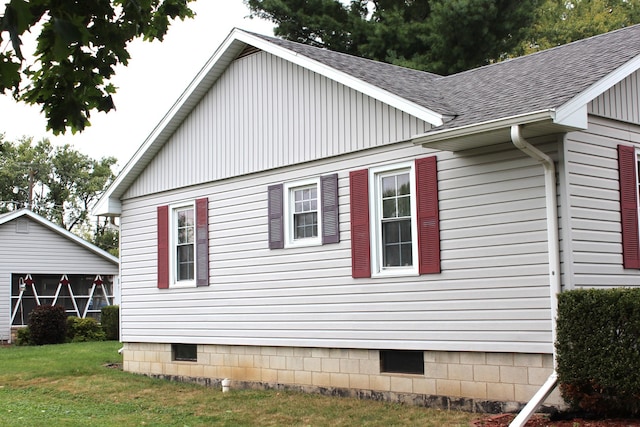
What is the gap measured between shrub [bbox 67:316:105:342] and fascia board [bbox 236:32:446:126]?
15153mm

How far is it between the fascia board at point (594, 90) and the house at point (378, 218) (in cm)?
3

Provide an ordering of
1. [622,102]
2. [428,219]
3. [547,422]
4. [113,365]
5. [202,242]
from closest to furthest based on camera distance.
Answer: [547,422] → [622,102] → [428,219] → [202,242] → [113,365]

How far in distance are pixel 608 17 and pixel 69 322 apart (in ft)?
79.3

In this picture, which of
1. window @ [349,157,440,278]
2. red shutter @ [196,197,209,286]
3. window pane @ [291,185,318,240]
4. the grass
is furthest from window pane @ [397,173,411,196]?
red shutter @ [196,197,209,286]

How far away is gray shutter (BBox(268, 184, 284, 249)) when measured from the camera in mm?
13172

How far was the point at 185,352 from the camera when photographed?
15.3 m

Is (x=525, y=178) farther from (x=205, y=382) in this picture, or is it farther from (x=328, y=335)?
(x=205, y=382)

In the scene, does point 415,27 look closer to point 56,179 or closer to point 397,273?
point 397,273

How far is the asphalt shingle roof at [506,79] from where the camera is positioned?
9.88 m

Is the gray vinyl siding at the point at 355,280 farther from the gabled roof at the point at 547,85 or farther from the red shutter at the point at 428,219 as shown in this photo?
the gabled roof at the point at 547,85

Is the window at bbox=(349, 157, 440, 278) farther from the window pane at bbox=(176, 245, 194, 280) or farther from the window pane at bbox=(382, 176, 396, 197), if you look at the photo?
the window pane at bbox=(176, 245, 194, 280)

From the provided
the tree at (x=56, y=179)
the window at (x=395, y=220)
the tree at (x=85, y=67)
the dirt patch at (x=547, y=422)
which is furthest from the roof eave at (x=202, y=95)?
the tree at (x=56, y=179)

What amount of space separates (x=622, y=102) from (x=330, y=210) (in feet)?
14.3

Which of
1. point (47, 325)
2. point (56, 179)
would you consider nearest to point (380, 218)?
point (47, 325)
